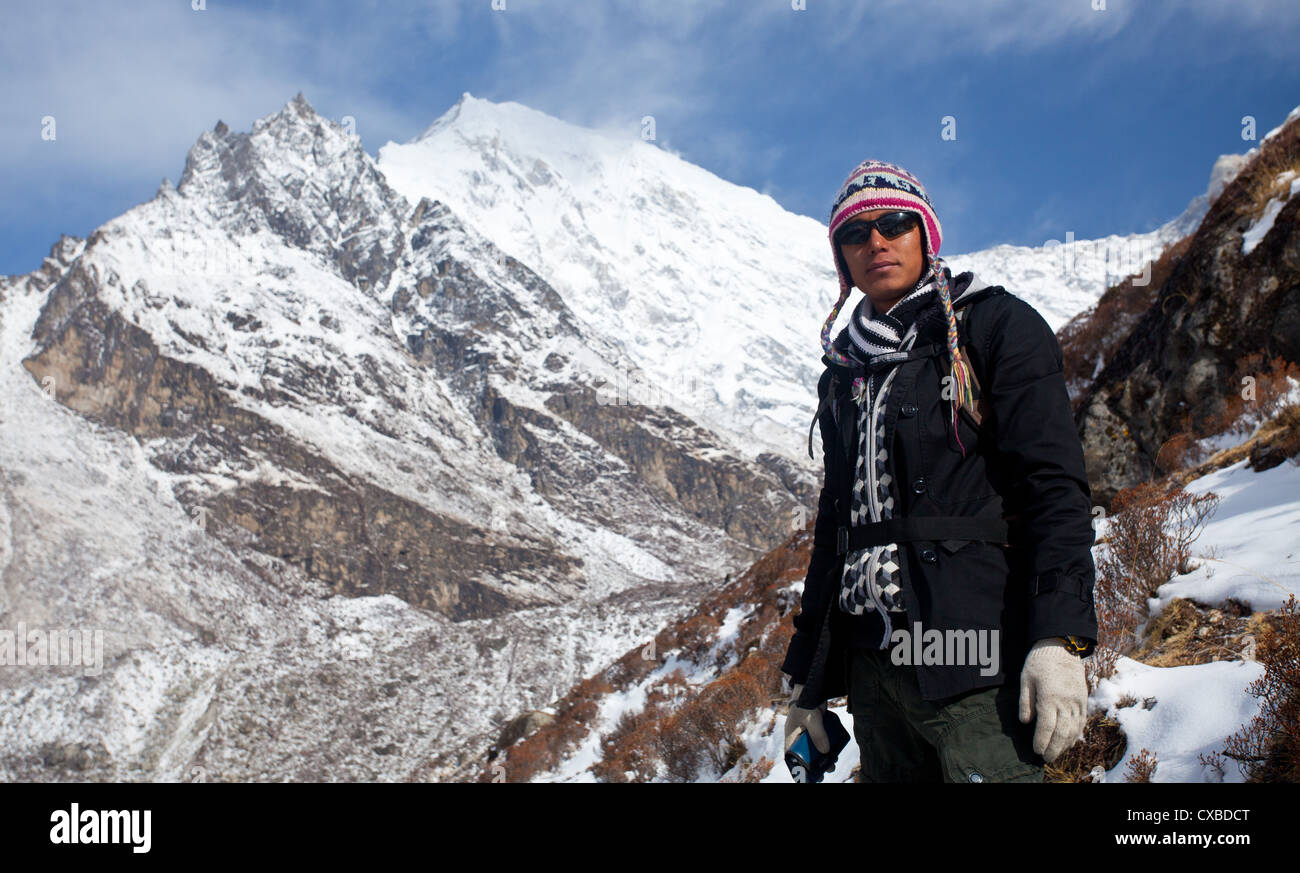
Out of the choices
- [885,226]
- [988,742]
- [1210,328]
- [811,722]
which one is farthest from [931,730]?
[1210,328]

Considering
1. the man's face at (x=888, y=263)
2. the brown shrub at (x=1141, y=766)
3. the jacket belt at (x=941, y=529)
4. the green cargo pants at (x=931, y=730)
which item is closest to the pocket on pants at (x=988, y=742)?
the green cargo pants at (x=931, y=730)

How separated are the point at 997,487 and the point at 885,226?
95cm

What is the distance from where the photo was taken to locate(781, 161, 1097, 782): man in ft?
6.36

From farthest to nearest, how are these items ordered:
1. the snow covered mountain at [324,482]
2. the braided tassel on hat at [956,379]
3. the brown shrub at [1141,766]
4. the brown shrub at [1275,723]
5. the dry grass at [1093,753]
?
1. the snow covered mountain at [324,482]
2. the dry grass at [1093,753]
3. the brown shrub at [1141,766]
4. the brown shrub at [1275,723]
5. the braided tassel on hat at [956,379]

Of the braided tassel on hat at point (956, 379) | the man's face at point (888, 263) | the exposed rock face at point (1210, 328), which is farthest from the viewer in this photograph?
the exposed rock face at point (1210, 328)

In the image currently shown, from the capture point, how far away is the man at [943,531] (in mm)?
1938

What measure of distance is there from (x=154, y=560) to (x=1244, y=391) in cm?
9997

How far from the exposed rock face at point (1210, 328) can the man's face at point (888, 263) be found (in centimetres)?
831

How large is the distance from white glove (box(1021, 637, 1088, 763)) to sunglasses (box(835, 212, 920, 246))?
1368 millimetres

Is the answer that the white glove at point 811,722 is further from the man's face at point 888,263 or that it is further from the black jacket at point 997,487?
the man's face at point 888,263

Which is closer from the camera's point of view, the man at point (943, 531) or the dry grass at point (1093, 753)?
the man at point (943, 531)
